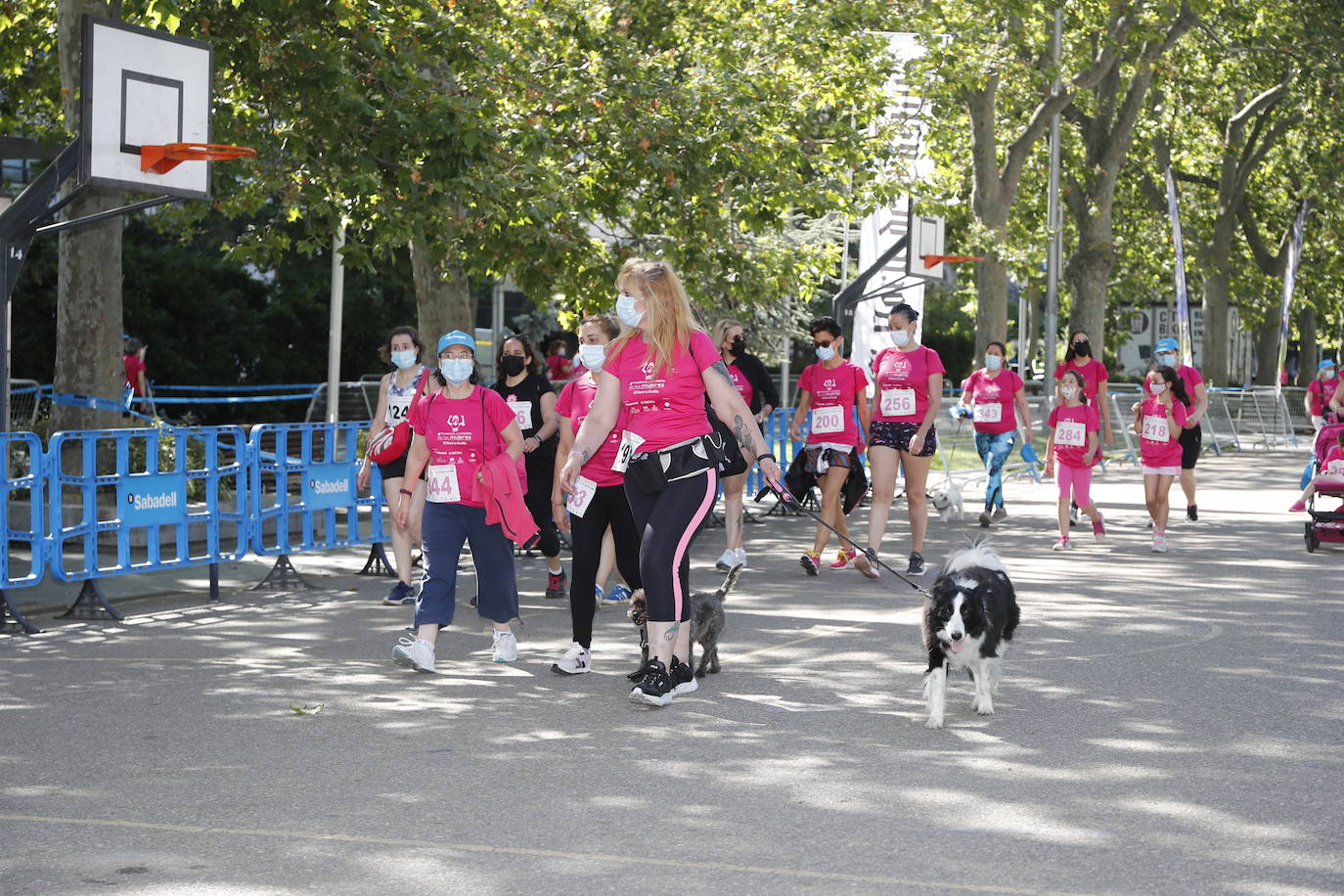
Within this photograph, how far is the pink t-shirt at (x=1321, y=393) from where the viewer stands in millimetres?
24406

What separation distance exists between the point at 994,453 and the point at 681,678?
9566 mm

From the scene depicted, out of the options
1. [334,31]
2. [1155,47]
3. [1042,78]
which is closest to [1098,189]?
[1155,47]

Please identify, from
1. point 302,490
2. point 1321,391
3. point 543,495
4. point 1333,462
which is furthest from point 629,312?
point 1321,391

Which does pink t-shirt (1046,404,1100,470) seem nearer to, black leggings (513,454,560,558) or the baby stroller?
the baby stroller

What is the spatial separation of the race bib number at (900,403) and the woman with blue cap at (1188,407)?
357 centimetres

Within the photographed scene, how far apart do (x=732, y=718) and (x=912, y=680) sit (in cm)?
130

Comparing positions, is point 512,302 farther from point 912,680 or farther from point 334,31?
point 912,680

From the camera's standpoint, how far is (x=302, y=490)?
12.4 meters

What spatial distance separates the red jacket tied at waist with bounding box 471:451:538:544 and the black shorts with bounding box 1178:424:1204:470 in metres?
9.81

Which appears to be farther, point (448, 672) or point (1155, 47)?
point (1155, 47)

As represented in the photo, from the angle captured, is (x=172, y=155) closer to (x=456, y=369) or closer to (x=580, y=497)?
(x=456, y=369)

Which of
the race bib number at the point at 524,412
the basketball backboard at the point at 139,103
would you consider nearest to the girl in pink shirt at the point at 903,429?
the race bib number at the point at 524,412

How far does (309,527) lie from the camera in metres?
12.4

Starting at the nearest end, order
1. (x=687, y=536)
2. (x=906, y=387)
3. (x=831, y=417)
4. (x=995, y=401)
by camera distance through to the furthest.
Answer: (x=687, y=536) → (x=906, y=387) → (x=831, y=417) → (x=995, y=401)
